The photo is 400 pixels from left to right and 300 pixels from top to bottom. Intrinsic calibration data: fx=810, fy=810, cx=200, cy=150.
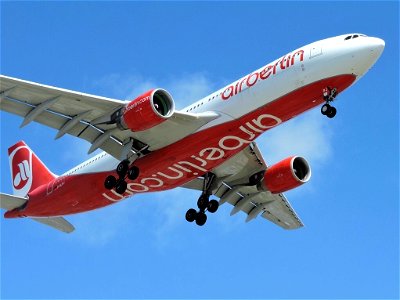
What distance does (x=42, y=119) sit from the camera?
122 ft

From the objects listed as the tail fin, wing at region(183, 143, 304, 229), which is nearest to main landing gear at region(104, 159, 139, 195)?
wing at region(183, 143, 304, 229)

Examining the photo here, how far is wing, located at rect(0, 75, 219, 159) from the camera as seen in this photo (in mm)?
35438

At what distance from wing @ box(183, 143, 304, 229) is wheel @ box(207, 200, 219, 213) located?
63 cm

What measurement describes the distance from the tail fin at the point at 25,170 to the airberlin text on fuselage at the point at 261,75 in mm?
12615

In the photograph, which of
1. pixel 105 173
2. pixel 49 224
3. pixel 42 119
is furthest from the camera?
pixel 49 224

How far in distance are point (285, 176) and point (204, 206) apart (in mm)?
4415

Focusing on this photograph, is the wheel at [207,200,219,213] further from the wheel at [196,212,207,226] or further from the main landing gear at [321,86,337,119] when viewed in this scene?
the main landing gear at [321,86,337,119]

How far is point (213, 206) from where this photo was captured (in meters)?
41.7

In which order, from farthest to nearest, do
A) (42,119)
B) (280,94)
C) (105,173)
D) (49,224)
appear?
(49,224)
(105,173)
(42,119)
(280,94)

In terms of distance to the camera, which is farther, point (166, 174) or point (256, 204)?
point (256, 204)

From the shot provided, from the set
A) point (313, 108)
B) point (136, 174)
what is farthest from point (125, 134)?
point (313, 108)

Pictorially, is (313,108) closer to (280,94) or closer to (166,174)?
(280,94)

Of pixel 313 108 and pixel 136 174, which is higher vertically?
pixel 313 108

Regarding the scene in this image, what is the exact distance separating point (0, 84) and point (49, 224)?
460 inches
